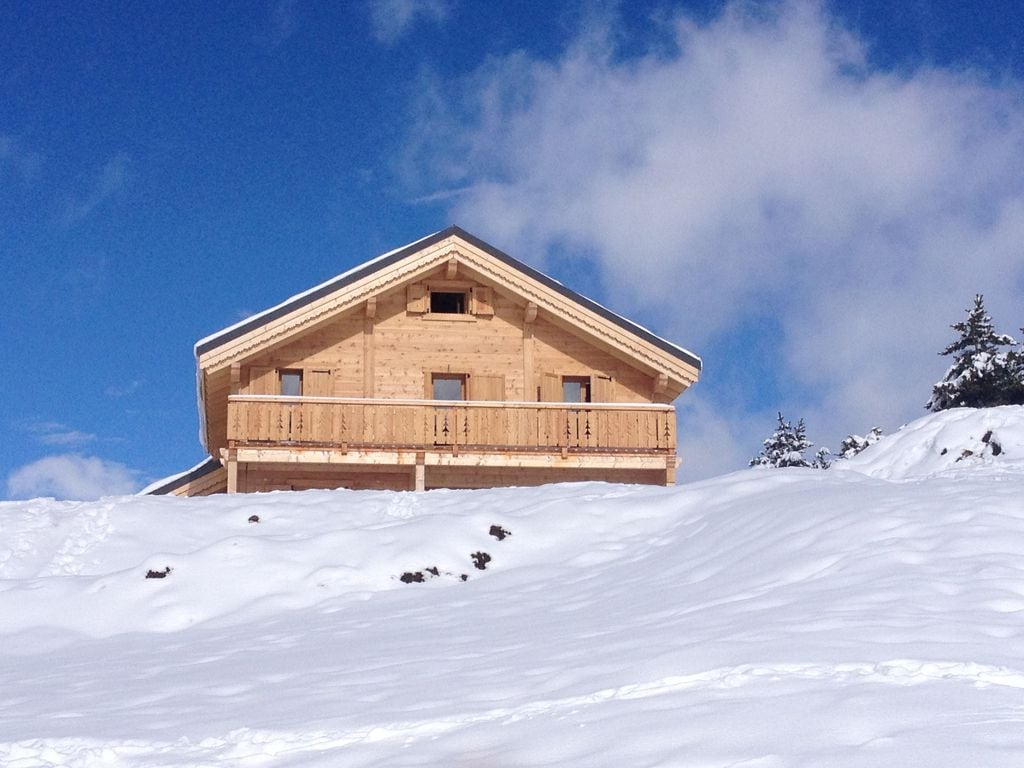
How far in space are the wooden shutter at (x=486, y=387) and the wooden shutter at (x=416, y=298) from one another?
5.71ft

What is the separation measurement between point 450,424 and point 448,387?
1.83 metres

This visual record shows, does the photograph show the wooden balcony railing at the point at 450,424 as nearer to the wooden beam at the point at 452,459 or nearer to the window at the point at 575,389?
the wooden beam at the point at 452,459

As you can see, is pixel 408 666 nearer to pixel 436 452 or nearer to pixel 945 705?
pixel 945 705

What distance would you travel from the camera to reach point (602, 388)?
76.9 feet

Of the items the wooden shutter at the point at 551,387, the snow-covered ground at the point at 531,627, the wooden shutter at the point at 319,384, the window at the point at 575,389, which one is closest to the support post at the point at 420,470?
the wooden shutter at the point at 319,384

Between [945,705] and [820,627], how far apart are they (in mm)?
1783

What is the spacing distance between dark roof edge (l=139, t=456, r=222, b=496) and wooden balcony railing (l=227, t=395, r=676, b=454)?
123 inches

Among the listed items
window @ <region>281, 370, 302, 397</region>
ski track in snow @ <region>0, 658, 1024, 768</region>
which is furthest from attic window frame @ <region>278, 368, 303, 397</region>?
ski track in snow @ <region>0, 658, 1024, 768</region>

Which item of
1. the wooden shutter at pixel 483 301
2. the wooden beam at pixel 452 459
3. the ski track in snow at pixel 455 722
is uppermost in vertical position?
Result: the wooden shutter at pixel 483 301

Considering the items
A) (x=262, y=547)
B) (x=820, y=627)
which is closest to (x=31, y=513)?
(x=262, y=547)

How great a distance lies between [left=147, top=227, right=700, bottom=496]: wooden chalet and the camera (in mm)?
21312

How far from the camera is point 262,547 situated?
13.0 m

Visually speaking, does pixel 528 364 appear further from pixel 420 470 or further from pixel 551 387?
pixel 420 470

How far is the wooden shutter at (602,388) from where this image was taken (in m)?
23.3
